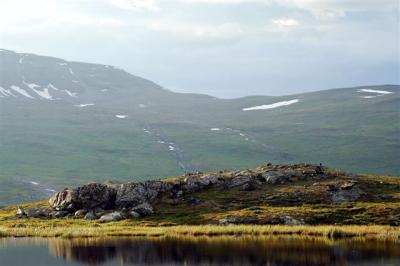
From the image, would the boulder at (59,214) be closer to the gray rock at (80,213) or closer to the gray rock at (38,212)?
the gray rock at (38,212)

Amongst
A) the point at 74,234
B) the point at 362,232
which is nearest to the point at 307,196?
the point at 362,232

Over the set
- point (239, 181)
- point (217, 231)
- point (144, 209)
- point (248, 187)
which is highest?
point (239, 181)

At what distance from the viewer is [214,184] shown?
97812mm

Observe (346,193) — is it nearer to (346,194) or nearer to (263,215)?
(346,194)

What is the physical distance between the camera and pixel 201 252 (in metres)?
57.8

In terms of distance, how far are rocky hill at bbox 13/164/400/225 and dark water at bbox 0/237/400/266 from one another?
1509 cm

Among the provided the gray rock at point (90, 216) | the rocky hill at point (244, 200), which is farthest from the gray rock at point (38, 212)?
the gray rock at point (90, 216)

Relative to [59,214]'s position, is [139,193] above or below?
above

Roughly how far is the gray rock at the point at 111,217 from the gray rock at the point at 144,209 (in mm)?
2352

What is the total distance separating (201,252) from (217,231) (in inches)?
458

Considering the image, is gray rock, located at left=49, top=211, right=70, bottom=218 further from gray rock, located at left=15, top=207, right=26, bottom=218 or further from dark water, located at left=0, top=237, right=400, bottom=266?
dark water, located at left=0, top=237, right=400, bottom=266

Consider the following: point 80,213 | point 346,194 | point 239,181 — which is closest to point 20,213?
point 80,213

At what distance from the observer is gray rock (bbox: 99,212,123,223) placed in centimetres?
8294

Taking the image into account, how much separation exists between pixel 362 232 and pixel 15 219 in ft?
148
